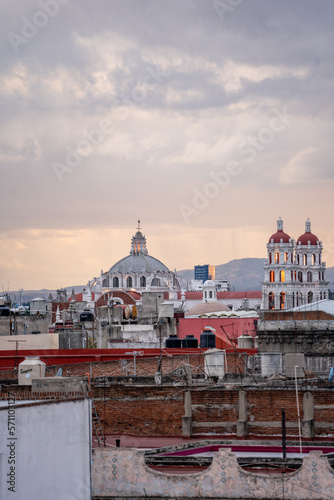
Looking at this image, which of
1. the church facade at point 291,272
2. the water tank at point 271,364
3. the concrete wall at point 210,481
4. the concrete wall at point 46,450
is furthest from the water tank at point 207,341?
the church facade at point 291,272

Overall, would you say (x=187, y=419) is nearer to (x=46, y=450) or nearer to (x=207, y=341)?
(x=46, y=450)

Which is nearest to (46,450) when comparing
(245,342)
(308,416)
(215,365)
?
(308,416)

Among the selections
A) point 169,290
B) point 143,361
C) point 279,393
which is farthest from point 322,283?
point 279,393

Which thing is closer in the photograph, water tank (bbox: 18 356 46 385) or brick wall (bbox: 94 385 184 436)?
brick wall (bbox: 94 385 184 436)

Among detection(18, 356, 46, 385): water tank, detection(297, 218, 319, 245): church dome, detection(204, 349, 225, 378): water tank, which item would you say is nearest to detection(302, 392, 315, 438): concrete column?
detection(204, 349, 225, 378): water tank

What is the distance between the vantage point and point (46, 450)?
55.0 ft

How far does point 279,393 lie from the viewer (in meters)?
23.0

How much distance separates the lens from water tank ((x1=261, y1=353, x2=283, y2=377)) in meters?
32.2

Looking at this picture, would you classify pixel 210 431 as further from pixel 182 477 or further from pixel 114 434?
pixel 182 477

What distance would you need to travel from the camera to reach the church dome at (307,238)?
510 feet

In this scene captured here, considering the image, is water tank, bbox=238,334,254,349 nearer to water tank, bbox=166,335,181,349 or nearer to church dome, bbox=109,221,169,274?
water tank, bbox=166,335,181,349

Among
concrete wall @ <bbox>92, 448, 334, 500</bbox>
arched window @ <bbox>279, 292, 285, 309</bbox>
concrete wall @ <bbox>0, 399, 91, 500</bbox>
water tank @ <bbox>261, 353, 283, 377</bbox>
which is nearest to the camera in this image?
concrete wall @ <bbox>0, 399, 91, 500</bbox>

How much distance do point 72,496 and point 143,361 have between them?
17.2m

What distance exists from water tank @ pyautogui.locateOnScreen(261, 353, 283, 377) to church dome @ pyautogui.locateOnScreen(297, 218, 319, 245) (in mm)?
123341
